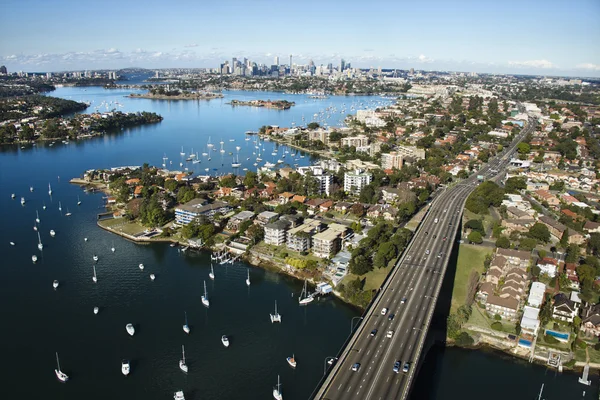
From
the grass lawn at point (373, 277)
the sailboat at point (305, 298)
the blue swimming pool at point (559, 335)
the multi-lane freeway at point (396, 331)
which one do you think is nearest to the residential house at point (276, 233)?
the sailboat at point (305, 298)

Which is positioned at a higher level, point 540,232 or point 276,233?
point 540,232

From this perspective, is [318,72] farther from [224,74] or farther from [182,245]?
[182,245]

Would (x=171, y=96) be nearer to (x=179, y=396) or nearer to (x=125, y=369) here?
(x=125, y=369)

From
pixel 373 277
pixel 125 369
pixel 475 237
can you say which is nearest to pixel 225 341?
pixel 125 369

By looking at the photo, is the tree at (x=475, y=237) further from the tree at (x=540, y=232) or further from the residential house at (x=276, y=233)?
the residential house at (x=276, y=233)

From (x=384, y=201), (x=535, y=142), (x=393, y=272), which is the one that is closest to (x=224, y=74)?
(x=535, y=142)

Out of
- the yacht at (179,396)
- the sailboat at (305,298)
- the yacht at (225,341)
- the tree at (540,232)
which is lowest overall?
the yacht at (179,396)

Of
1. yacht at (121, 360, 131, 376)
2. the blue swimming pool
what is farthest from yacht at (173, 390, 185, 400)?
the blue swimming pool

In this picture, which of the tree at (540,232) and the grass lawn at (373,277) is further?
the tree at (540,232)
